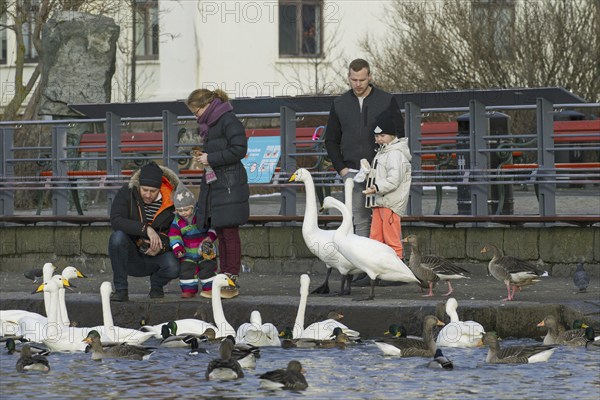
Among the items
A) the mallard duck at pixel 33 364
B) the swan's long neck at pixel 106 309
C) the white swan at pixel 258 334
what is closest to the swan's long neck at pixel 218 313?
the white swan at pixel 258 334

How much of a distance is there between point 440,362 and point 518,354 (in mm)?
569

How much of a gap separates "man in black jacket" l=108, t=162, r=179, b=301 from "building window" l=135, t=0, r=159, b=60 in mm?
25348

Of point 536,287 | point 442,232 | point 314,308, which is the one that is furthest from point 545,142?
point 314,308

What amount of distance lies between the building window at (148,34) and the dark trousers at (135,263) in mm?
25414

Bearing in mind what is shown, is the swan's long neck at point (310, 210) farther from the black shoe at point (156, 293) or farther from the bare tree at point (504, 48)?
the bare tree at point (504, 48)

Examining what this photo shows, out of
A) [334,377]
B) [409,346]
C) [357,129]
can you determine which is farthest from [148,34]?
[334,377]

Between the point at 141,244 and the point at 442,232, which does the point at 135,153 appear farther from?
the point at 141,244

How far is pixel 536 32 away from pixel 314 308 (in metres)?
20.5

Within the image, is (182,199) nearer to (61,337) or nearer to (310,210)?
(310,210)

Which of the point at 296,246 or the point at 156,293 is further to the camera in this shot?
the point at 296,246

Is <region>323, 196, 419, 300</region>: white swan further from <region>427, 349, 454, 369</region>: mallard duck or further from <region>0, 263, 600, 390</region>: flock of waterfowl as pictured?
<region>427, 349, 454, 369</region>: mallard duck

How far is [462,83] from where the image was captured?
111ft

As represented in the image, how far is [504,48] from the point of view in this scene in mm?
33719

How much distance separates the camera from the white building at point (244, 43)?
133 feet
